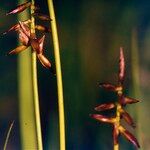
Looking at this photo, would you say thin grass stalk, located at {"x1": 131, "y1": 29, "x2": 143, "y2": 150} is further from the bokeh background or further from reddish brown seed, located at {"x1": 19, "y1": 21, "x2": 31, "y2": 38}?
reddish brown seed, located at {"x1": 19, "y1": 21, "x2": 31, "y2": 38}

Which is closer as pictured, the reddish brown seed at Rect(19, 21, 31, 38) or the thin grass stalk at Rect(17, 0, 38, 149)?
the reddish brown seed at Rect(19, 21, 31, 38)

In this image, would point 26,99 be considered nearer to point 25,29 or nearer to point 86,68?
point 86,68

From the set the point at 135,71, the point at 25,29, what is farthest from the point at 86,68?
the point at 25,29

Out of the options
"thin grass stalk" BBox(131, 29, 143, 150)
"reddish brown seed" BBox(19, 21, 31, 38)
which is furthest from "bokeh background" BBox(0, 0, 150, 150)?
"reddish brown seed" BBox(19, 21, 31, 38)

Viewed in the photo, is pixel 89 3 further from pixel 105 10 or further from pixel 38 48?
pixel 38 48

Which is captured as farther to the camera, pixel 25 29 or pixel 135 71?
pixel 135 71

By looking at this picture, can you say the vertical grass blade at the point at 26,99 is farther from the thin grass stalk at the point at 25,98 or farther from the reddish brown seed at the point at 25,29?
the reddish brown seed at the point at 25,29

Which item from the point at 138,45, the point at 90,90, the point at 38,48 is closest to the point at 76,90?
the point at 90,90
